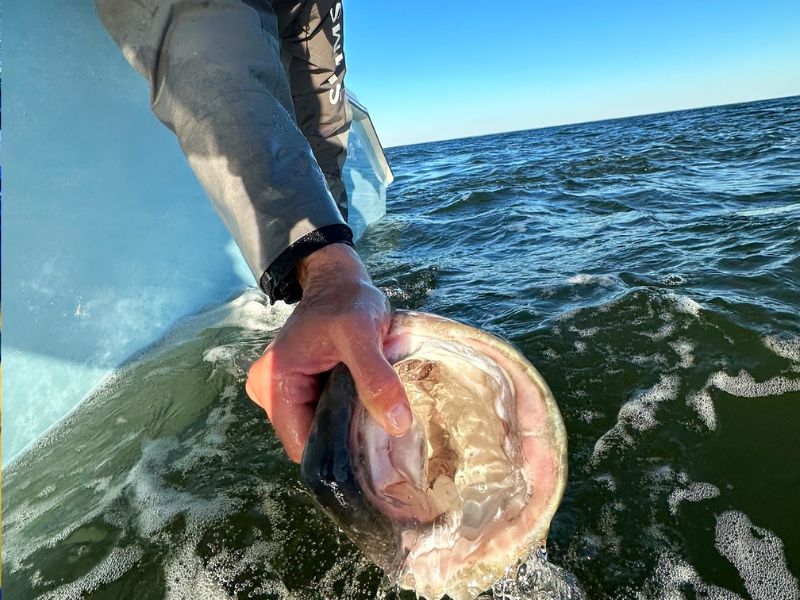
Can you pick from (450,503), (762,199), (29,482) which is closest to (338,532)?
(450,503)

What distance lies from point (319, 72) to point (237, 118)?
5.69 feet

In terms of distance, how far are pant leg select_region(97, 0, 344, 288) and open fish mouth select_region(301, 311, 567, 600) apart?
381 millimetres

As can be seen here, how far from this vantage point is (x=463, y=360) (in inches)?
43.6

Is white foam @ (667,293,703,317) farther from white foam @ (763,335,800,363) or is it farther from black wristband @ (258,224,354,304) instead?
black wristband @ (258,224,354,304)

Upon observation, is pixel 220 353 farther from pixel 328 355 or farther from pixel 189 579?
pixel 328 355

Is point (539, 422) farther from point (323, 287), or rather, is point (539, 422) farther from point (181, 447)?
point (181, 447)

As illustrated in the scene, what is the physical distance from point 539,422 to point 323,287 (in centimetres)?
53

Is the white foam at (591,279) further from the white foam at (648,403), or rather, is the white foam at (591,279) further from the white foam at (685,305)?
the white foam at (648,403)

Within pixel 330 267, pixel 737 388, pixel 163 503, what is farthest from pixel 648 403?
pixel 163 503

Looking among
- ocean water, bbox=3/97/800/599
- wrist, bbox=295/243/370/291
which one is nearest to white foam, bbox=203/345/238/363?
ocean water, bbox=3/97/800/599

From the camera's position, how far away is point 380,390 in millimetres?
867

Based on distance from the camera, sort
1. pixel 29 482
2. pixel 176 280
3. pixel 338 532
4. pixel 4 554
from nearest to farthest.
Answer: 1. pixel 338 532
2. pixel 4 554
3. pixel 29 482
4. pixel 176 280

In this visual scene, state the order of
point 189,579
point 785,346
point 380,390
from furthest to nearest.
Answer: point 785,346 → point 189,579 → point 380,390

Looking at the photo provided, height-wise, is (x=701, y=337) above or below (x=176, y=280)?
below
